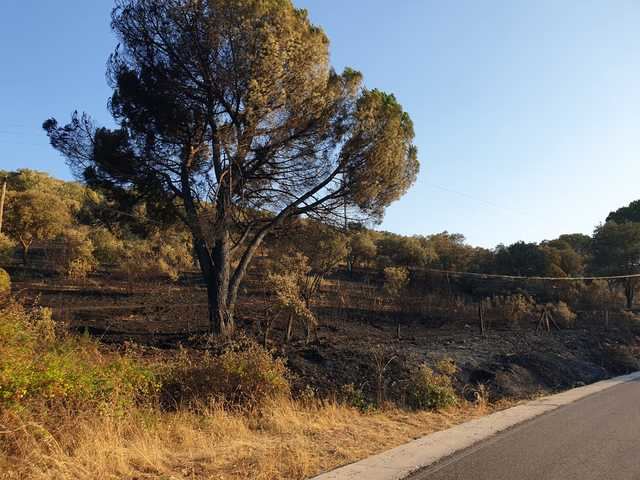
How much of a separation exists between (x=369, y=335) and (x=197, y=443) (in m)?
15.9

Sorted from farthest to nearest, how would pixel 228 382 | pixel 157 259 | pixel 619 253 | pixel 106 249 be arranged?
pixel 619 253 < pixel 106 249 < pixel 157 259 < pixel 228 382

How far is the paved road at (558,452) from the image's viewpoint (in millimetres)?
5586

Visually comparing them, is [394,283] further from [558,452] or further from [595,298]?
[558,452]

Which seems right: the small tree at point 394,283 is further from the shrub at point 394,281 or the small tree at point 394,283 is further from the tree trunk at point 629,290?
the tree trunk at point 629,290

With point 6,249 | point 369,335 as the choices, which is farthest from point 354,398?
point 6,249

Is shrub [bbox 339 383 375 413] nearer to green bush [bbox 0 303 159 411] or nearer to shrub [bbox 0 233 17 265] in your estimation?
green bush [bbox 0 303 159 411]

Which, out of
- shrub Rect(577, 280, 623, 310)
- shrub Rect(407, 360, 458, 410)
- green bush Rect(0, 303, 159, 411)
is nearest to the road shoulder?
shrub Rect(407, 360, 458, 410)

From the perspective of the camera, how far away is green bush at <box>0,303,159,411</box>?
555cm

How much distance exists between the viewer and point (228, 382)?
8.51 meters

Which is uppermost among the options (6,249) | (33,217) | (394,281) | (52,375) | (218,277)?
(33,217)

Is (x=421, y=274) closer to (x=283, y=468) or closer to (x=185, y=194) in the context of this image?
(x=185, y=194)

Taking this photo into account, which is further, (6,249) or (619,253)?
(619,253)

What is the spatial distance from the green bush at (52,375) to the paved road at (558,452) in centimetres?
388

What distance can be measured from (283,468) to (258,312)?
1885cm
